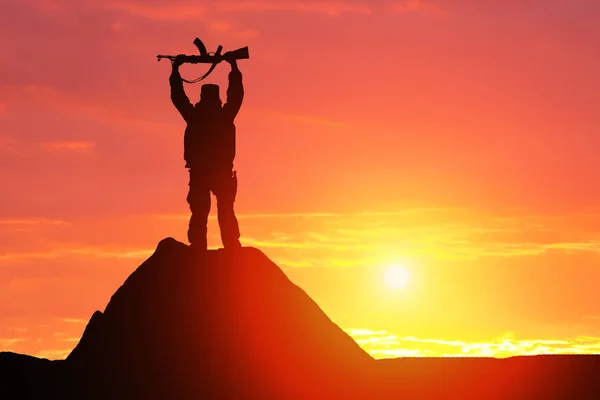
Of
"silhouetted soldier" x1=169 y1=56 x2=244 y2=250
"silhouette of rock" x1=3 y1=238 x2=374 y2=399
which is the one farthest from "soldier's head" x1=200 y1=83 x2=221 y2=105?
"silhouette of rock" x1=3 y1=238 x2=374 y2=399

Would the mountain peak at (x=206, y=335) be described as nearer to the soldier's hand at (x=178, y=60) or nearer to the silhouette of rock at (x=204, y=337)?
the silhouette of rock at (x=204, y=337)

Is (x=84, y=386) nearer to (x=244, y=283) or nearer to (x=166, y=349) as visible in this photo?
(x=166, y=349)

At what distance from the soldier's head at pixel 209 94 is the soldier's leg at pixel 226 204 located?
251cm

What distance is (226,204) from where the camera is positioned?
45125mm

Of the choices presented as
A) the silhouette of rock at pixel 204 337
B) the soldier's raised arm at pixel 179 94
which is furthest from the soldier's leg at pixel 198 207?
the soldier's raised arm at pixel 179 94

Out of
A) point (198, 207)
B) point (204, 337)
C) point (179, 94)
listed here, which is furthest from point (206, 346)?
point (179, 94)

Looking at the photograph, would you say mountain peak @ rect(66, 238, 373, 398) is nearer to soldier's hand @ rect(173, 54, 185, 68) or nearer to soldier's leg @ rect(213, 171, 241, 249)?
soldier's leg @ rect(213, 171, 241, 249)

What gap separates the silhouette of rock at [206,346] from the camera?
44.1m

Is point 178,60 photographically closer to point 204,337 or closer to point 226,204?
point 226,204

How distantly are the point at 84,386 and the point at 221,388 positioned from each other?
476 cm

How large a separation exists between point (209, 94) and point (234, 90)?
2.98 feet

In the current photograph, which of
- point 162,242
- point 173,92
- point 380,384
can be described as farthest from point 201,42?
point 380,384

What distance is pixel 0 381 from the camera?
46.1 metres

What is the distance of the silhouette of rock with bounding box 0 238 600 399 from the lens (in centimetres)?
4412
